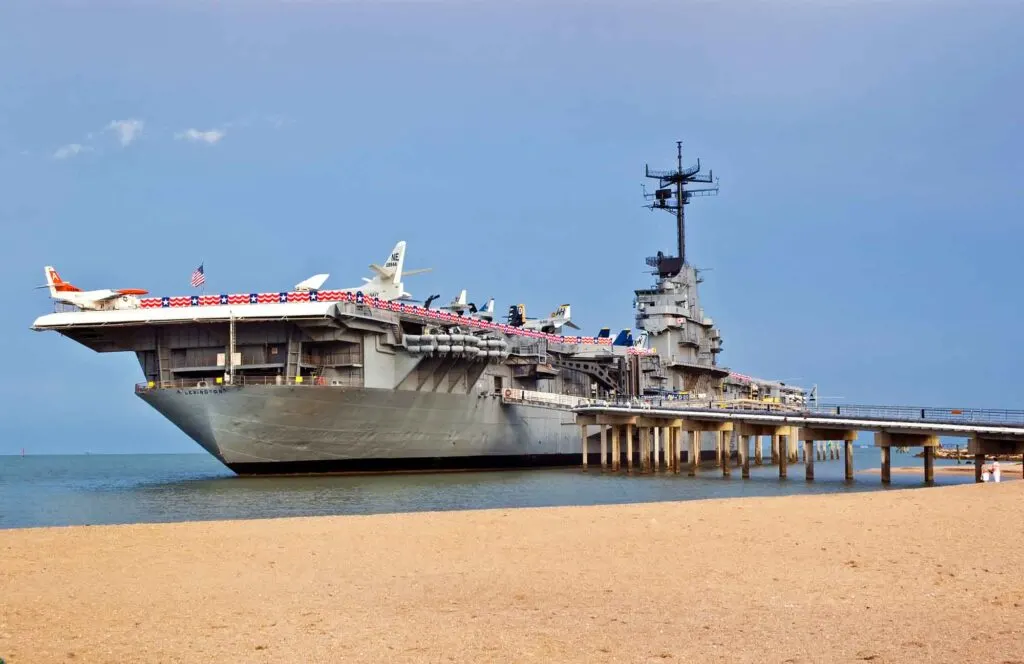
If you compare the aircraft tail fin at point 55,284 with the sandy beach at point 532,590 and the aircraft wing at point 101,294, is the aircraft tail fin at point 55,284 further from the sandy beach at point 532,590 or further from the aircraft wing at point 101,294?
the sandy beach at point 532,590

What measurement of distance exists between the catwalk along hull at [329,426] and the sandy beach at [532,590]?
59.4ft

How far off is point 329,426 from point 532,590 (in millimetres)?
27374

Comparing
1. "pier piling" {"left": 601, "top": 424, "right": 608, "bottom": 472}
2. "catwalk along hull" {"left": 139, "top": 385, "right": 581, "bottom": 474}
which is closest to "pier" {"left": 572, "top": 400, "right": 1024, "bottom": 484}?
"pier piling" {"left": 601, "top": 424, "right": 608, "bottom": 472}

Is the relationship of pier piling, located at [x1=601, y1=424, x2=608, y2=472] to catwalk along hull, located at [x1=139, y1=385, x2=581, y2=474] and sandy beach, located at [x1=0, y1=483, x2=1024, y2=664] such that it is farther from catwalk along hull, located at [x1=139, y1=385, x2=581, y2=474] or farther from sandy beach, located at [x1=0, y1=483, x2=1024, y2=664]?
sandy beach, located at [x1=0, y1=483, x2=1024, y2=664]

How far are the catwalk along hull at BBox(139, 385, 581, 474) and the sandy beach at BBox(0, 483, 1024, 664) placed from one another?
18097 mm

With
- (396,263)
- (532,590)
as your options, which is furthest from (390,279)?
(532,590)

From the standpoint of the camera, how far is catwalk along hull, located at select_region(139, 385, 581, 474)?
35719 millimetres

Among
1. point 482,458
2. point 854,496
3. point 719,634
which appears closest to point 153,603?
point 719,634

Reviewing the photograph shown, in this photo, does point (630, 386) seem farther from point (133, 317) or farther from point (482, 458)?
point (133, 317)

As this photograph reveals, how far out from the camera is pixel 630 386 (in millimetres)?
53250

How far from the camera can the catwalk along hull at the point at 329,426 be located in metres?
35.7

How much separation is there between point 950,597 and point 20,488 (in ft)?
137

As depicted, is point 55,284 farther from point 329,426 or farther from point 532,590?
point 532,590

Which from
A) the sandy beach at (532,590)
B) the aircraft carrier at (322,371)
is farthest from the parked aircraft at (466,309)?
the sandy beach at (532,590)
